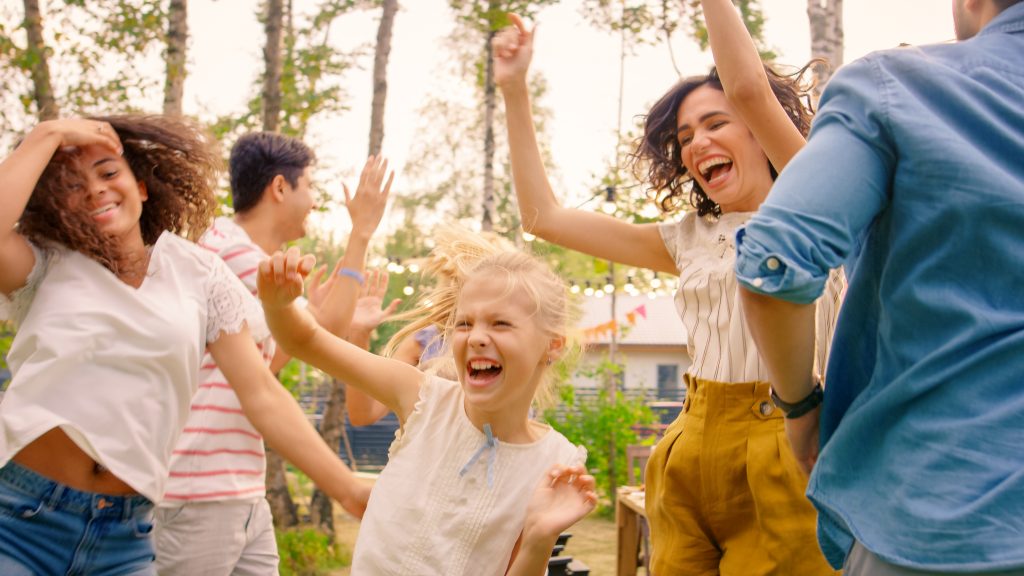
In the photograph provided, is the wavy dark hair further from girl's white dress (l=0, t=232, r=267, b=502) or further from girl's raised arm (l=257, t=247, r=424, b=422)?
girl's white dress (l=0, t=232, r=267, b=502)

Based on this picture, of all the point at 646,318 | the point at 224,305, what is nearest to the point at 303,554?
the point at 224,305

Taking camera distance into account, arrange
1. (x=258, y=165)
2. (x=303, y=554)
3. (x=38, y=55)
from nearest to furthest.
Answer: (x=258, y=165), (x=303, y=554), (x=38, y=55)

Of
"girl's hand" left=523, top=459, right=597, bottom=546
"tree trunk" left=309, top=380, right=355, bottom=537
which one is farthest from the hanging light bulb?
"girl's hand" left=523, top=459, right=597, bottom=546

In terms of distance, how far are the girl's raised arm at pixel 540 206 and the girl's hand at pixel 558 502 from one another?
595mm

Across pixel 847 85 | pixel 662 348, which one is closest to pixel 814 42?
pixel 847 85

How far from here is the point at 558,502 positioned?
6.63 ft

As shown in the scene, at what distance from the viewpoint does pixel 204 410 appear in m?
2.83

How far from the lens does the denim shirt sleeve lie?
1036 millimetres

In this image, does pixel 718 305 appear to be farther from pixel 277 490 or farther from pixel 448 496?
pixel 277 490

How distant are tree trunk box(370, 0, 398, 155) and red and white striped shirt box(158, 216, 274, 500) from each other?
24.7 feet

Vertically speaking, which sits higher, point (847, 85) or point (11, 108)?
point (847, 85)

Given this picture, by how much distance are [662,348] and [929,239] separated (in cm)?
3475

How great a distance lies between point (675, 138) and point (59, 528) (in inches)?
65.5

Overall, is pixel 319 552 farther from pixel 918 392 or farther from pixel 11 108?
pixel 918 392
